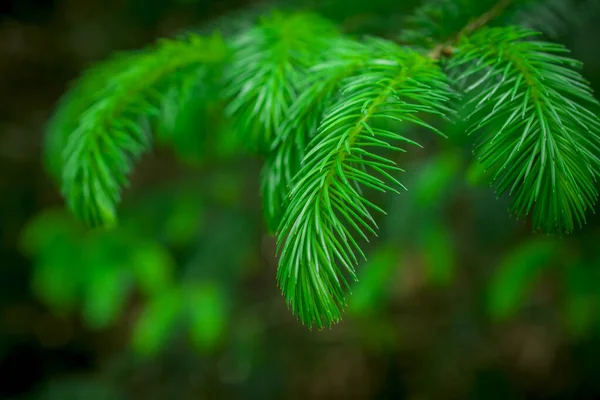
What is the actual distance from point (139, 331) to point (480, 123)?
1467 millimetres

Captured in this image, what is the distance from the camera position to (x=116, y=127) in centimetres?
81

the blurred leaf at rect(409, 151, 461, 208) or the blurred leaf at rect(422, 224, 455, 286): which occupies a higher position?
the blurred leaf at rect(409, 151, 461, 208)

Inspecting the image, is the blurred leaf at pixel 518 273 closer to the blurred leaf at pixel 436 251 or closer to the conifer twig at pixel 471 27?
the blurred leaf at pixel 436 251

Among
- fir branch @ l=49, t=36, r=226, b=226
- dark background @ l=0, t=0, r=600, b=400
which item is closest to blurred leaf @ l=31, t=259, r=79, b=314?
dark background @ l=0, t=0, r=600, b=400

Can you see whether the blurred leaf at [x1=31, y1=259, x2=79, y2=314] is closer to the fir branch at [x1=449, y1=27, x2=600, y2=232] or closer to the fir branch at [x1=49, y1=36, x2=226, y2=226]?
the fir branch at [x1=49, y1=36, x2=226, y2=226]

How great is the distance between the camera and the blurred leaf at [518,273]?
1.30 m

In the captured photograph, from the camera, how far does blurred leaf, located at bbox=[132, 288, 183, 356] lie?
161cm

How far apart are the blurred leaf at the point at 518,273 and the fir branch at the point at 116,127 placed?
0.97 meters

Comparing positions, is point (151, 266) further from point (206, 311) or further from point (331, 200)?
point (331, 200)

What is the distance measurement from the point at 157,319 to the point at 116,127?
101 centimetres

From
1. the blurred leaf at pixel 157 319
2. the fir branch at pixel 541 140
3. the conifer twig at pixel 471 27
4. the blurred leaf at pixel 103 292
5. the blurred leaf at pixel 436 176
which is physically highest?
the conifer twig at pixel 471 27

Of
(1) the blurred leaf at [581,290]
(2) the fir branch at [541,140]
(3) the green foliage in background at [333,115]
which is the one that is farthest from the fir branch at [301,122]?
(1) the blurred leaf at [581,290]

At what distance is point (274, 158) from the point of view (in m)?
0.73

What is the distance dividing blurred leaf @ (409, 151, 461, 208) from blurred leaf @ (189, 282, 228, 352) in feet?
2.55
